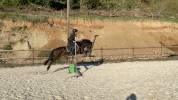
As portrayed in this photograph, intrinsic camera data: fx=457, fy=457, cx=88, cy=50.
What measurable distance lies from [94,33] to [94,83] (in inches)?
811

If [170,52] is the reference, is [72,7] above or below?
above

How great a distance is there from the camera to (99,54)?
35.1 metres

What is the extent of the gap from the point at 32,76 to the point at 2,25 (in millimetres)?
16161

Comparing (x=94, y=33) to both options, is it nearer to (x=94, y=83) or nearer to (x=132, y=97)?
(x=94, y=83)

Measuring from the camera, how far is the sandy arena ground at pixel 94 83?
58.9 ft

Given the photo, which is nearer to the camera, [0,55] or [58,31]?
[0,55]

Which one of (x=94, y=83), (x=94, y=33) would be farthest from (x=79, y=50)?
(x=94, y=33)

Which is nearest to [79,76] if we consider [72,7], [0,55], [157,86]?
[157,86]

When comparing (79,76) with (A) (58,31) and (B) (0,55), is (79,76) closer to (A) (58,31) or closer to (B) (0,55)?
(B) (0,55)

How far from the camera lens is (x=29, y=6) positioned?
4459 centimetres

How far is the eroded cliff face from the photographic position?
38156mm

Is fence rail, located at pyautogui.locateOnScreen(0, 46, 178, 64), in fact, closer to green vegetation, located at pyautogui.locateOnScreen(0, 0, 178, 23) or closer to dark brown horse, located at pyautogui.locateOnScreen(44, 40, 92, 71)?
dark brown horse, located at pyautogui.locateOnScreen(44, 40, 92, 71)

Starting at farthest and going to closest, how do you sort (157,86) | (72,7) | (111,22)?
(72,7)
(111,22)
(157,86)

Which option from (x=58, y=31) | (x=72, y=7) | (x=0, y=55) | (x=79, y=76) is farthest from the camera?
(x=72, y=7)
